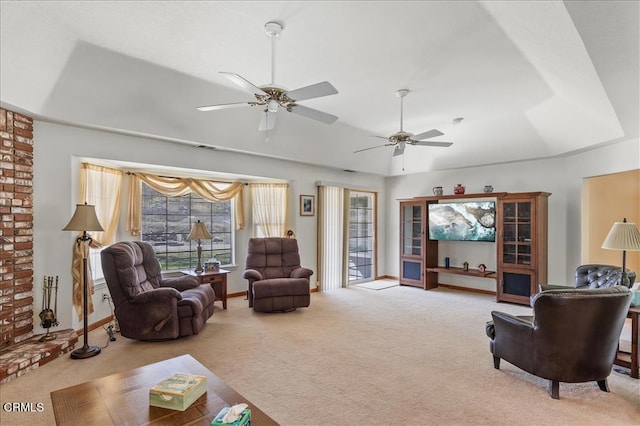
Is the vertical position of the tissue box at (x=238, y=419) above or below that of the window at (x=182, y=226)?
below

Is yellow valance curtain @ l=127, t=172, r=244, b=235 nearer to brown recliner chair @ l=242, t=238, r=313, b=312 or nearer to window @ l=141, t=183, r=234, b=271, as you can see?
window @ l=141, t=183, r=234, b=271

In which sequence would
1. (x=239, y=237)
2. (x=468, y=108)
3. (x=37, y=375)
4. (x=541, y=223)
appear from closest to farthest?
(x=37, y=375) < (x=468, y=108) < (x=541, y=223) < (x=239, y=237)

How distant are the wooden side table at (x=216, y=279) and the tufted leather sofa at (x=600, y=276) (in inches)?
192

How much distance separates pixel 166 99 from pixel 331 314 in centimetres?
366

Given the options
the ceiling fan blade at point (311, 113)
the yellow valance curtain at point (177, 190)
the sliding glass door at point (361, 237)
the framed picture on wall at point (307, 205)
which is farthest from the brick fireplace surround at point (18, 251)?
the sliding glass door at point (361, 237)

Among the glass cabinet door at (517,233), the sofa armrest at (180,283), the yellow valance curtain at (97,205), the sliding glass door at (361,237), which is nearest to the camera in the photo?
the yellow valance curtain at (97,205)

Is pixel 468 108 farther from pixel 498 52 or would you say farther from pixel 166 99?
pixel 166 99

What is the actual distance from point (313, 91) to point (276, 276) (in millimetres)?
3606

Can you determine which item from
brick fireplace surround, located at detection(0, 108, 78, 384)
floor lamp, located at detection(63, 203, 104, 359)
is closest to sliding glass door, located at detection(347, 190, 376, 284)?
floor lamp, located at detection(63, 203, 104, 359)

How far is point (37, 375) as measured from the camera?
9.89 ft

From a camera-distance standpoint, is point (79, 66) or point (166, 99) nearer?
point (79, 66)

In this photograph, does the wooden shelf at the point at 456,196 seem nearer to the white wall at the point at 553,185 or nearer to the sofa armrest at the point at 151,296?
the white wall at the point at 553,185

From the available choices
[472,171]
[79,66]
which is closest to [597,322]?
[472,171]

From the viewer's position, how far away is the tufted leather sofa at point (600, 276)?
12.3 feet
